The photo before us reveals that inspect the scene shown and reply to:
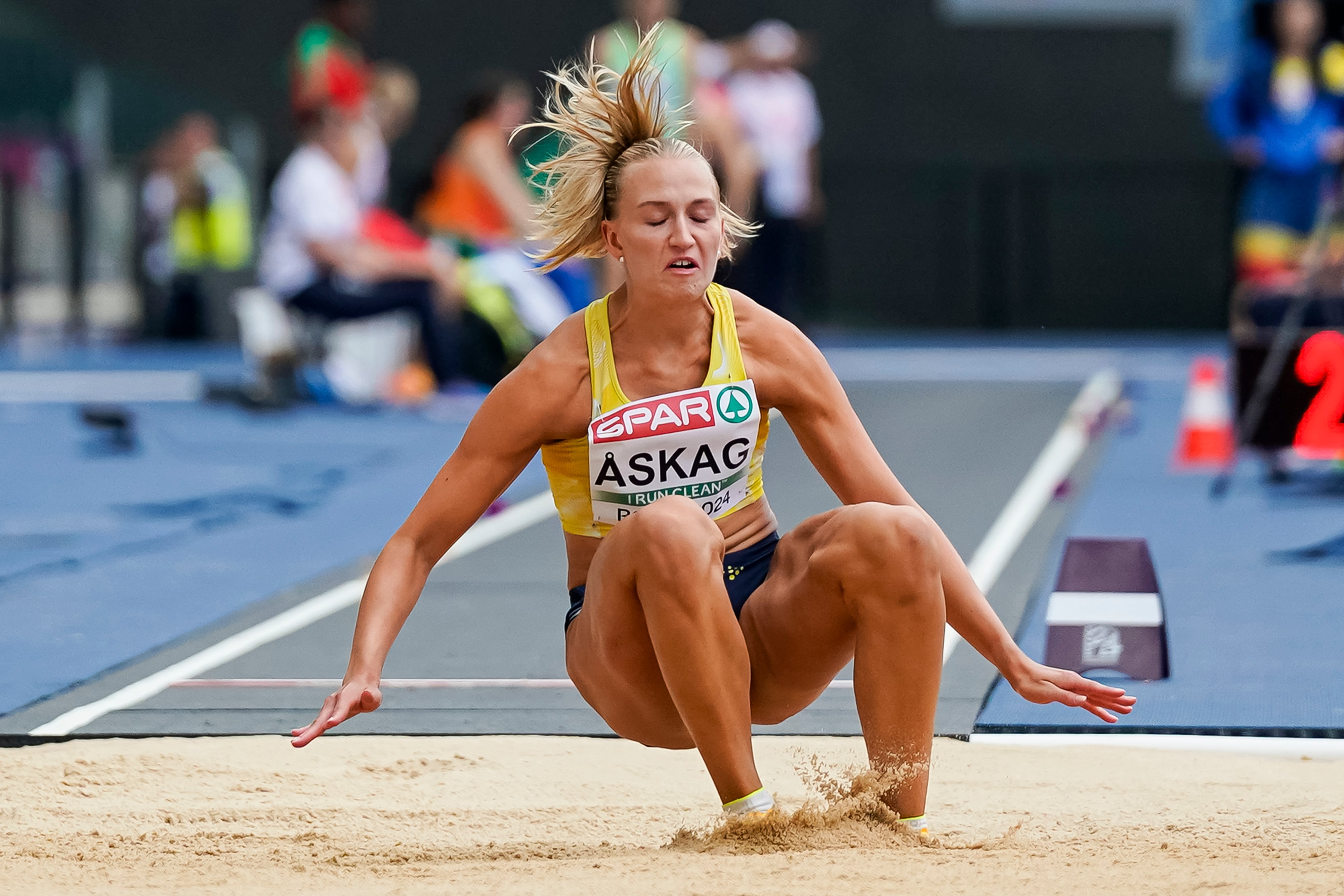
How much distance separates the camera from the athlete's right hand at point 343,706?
2973 millimetres

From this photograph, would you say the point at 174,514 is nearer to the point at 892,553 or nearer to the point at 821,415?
the point at 821,415

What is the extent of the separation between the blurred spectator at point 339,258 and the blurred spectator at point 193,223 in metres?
5.86

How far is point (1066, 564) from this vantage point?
466 cm

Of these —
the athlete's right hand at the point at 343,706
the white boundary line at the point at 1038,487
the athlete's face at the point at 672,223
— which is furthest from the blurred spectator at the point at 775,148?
the athlete's right hand at the point at 343,706

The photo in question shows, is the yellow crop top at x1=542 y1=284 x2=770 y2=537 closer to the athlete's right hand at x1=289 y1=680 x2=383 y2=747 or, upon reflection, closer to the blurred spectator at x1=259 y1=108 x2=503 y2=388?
the athlete's right hand at x1=289 y1=680 x2=383 y2=747

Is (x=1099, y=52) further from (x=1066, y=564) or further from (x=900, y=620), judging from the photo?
(x=900, y=620)

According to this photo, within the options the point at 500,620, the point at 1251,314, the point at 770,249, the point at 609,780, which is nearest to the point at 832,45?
the point at 770,249

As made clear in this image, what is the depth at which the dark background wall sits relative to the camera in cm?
1803

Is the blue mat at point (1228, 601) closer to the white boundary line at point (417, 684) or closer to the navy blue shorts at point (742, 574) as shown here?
the white boundary line at point (417, 684)

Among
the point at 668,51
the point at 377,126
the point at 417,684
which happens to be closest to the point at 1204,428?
the point at 668,51

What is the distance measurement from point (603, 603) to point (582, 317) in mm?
542

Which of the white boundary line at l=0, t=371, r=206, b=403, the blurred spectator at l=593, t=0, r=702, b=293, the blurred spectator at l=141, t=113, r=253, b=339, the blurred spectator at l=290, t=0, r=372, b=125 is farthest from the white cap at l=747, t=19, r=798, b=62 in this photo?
the blurred spectator at l=141, t=113, r=253, b=339

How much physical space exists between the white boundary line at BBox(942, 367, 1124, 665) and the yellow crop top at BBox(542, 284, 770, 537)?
590 millimetres

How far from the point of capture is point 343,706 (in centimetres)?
303
